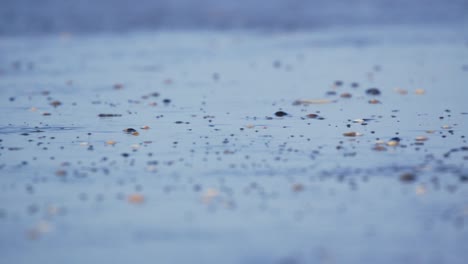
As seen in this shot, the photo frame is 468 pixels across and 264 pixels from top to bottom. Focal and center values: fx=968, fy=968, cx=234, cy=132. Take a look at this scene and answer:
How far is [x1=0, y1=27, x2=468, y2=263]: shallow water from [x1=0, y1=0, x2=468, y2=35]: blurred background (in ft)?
52.0

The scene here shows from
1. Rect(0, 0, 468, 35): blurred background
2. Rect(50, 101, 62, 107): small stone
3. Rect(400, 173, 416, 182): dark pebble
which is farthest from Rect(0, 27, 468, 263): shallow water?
Rect(0, 0, 468, 35): blurred background

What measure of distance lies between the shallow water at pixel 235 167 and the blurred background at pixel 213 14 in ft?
52.0

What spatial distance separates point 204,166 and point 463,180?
3.11m

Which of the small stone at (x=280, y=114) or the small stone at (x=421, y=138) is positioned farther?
the small stone at (x=280, y=114)

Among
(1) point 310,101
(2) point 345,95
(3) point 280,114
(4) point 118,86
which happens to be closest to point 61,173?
(3) point 280,114

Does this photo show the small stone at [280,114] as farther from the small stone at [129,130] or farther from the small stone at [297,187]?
the small stone at [297,187]

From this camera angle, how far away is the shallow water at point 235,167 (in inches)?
344

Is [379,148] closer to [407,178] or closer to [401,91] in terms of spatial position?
[407,178]

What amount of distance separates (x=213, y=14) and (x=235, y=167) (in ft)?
115

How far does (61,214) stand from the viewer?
384 inches

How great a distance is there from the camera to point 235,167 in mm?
11750

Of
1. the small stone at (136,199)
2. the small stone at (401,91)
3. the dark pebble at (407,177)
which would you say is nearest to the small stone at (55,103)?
the small stone at (401,91)

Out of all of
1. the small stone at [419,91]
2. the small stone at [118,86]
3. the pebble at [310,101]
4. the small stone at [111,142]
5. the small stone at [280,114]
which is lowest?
the small stone at [118,86]

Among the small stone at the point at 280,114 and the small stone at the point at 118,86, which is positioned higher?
the small stone at the point at 280,114
